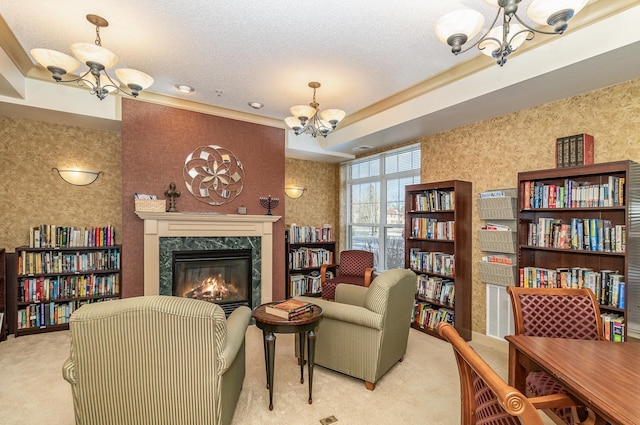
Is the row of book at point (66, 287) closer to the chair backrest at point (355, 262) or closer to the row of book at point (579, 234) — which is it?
the chair backrest at point (355, 262)

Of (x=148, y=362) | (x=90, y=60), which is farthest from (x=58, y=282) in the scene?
(x=148, y=362)

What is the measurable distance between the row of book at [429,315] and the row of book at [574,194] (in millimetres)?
1585

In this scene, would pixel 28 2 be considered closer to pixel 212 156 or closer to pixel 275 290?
pixel 212 156

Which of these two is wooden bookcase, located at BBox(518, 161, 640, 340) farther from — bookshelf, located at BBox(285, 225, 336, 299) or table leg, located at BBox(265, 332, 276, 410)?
bookshelf, located at BBox(285, 225, 336, 299)

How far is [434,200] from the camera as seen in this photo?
13.5 ft

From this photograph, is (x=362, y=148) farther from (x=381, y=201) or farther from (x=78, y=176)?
(x=78, y=176)

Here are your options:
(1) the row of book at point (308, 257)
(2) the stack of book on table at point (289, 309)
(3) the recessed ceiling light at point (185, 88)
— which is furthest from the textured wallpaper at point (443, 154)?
(2) the stack of book on table at point (289, 309)

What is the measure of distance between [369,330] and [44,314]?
3.97 meters

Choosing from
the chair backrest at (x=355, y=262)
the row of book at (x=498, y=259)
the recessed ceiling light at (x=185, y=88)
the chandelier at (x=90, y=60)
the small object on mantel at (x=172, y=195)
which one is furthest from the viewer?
the chair backrest at (x=355, y=262)

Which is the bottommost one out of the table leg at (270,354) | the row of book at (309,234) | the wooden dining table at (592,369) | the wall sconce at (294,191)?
the table leg at (270,354)

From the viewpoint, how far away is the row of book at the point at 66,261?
377 cm

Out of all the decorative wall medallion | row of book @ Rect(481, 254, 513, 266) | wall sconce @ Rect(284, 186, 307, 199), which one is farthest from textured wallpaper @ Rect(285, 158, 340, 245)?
row of book @ Rect(481, 254, 513, 266)

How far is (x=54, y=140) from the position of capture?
4094 millimetres

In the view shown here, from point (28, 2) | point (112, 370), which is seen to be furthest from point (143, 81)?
point (112, 370)
